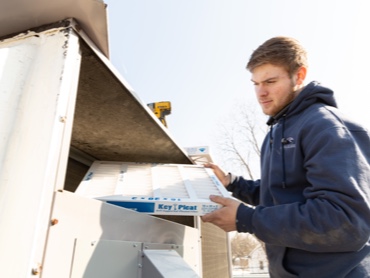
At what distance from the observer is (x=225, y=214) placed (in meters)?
1.27

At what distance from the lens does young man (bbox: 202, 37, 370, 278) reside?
971 millimetres

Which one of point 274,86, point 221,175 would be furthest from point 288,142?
point 221,175

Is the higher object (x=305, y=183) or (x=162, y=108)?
(x=162, y=108)

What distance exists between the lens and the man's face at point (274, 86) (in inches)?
55.9

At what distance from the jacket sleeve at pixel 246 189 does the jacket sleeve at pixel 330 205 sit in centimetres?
74

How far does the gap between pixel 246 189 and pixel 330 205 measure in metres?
0.92

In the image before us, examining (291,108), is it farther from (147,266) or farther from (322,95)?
(147,266)

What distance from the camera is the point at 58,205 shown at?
792mm

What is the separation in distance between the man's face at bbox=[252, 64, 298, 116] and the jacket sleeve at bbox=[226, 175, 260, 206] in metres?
0.66

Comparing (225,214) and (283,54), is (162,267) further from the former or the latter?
(283,54)

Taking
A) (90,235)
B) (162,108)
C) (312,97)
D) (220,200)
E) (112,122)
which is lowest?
(90,235)

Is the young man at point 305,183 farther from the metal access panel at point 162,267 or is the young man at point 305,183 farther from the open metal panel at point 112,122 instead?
the open metal panel at point 112,122

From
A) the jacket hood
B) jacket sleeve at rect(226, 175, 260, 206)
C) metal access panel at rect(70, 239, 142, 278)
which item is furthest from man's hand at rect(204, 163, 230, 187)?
metal access panel at rect(70, 239, 142, 278)

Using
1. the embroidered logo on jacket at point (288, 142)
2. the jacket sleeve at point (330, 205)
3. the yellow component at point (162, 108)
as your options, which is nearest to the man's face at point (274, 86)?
the embroidered logo on jacket at point (288, 142)
